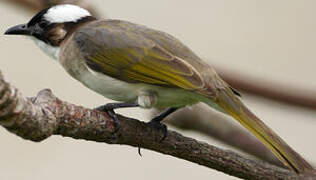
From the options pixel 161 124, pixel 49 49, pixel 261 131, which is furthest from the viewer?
pixel 49 49

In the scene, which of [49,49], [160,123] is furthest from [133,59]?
[49,49]

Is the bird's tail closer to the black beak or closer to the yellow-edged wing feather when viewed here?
the yellow-edged wing feather

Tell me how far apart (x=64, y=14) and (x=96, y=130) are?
1477 mm

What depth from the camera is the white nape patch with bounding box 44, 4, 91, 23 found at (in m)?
4.26

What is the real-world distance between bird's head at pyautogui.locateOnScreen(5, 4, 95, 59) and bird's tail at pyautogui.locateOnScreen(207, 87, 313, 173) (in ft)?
3.82

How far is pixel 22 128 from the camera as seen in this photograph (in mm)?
2471

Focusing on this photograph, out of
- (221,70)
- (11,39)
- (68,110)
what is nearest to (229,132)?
(221,70)

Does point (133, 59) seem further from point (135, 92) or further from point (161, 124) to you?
point (161, 124)

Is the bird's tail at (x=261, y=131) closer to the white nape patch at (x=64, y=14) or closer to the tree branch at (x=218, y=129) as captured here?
the tree branch at (x=218, y=129)

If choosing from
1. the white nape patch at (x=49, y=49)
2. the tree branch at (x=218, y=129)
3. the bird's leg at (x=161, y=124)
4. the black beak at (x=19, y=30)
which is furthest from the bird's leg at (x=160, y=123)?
the black beak at (x=19, y=30)

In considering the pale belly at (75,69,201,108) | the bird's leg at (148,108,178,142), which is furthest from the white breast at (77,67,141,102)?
the bird's leg at (148,108,178,142)

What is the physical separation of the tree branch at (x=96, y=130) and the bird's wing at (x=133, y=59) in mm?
295

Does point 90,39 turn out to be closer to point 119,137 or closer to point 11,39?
point 119,137

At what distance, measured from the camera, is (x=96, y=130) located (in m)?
3.02
